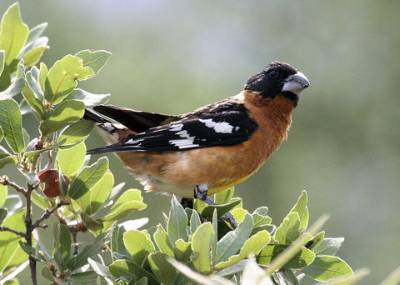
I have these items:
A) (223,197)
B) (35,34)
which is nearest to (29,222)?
(35,34)

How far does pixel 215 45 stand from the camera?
1227 centimetres

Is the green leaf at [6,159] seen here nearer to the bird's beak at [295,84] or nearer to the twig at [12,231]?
the twig at [12,231]

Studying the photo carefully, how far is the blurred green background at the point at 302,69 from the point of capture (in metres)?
10.4

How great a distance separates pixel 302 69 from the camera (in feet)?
38.1

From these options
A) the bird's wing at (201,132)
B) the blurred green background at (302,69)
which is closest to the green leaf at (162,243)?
the bird's wing at (201,132)

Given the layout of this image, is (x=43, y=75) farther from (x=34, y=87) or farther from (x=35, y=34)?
(x=35, y=34)

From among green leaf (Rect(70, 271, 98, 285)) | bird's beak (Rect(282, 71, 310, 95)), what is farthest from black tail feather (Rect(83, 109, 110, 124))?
bird's beak (Rect(282, 71, 310, 95))

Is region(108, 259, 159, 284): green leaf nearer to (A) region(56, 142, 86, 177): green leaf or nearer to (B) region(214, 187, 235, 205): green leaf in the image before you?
(A) region(56, 142, 86, 177): green leaf

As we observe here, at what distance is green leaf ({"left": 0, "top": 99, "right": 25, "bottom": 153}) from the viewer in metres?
2.65

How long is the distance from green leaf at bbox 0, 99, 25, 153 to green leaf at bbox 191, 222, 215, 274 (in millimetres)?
680

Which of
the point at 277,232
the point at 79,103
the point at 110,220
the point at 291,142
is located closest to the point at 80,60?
the point at 79,103

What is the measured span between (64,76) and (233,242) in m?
0.73

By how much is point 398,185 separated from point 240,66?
2.50 metres

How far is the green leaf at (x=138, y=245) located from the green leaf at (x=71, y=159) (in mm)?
417
